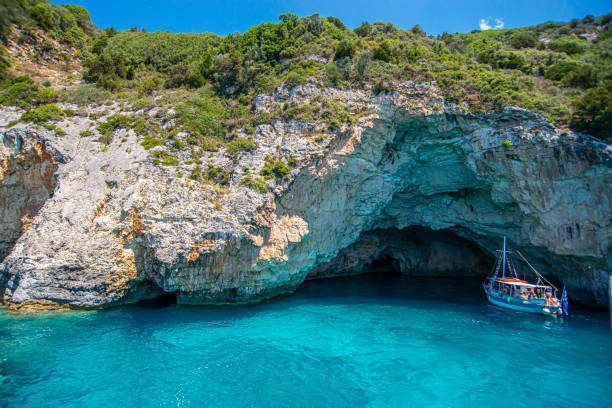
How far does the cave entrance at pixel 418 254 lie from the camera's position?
3247cm

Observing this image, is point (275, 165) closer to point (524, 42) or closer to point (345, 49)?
point (345, 49)

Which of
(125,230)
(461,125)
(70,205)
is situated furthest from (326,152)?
(70,205)

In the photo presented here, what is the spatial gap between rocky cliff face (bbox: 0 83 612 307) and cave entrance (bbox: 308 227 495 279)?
25.3 ft

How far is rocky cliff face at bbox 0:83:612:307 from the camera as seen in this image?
56.4 feet

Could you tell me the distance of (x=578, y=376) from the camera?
1185cm

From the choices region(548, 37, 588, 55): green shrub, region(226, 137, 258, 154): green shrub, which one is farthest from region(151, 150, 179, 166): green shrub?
region(548, 37, 588, 55): green shrub

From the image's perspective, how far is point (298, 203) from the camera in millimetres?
20891

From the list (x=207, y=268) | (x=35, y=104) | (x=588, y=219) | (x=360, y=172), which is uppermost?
(x=35, y=104)

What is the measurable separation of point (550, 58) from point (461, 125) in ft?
57.8

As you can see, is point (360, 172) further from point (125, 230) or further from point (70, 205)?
point (70, 205)

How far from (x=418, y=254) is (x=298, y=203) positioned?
20.0 metres

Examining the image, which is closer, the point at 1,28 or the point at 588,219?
the point at 588,219

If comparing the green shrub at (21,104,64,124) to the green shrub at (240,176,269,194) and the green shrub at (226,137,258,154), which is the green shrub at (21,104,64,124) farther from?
the green shrub at (240,176,269,194)

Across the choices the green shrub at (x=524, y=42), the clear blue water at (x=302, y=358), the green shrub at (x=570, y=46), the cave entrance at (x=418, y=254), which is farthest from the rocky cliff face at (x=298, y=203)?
the green shrub at (x=524, y=42)
